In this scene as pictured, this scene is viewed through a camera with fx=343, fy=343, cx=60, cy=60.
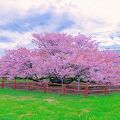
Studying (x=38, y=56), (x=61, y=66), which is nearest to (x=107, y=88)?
(x=61, y=66)

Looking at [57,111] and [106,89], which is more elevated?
[106,89]

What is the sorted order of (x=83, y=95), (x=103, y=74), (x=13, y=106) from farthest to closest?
(x=103, y=74)
(x=83, y=95)
(x=13, y=106)

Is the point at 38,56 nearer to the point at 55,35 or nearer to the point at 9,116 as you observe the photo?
the point at 55,35

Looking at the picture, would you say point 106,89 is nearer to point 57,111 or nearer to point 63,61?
point 63,61

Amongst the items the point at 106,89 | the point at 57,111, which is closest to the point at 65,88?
the point at 106,89

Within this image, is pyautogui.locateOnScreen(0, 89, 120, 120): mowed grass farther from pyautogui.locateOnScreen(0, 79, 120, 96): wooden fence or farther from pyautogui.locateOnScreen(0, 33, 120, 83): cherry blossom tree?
pyautogui.locateOnScreen(0, 33, 120, 83): cherry blossom tree

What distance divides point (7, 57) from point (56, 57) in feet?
22.9

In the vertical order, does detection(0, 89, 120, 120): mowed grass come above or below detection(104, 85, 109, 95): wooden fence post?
Answer: below

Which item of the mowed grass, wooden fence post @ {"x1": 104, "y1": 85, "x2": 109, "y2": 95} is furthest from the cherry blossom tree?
the mowed grass

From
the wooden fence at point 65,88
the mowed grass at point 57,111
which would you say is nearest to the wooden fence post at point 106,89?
the wooden fence at point 65,88

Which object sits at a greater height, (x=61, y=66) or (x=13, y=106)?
(x=61, y=66)

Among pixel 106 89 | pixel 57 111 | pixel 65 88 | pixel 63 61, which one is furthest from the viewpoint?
pixel 63 61

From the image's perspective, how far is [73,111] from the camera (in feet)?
69.9

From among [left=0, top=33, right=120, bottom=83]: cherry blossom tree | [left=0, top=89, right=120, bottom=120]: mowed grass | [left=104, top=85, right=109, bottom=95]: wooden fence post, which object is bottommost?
[left=0, top=89, right=120, bottom=120]: mowed grass
